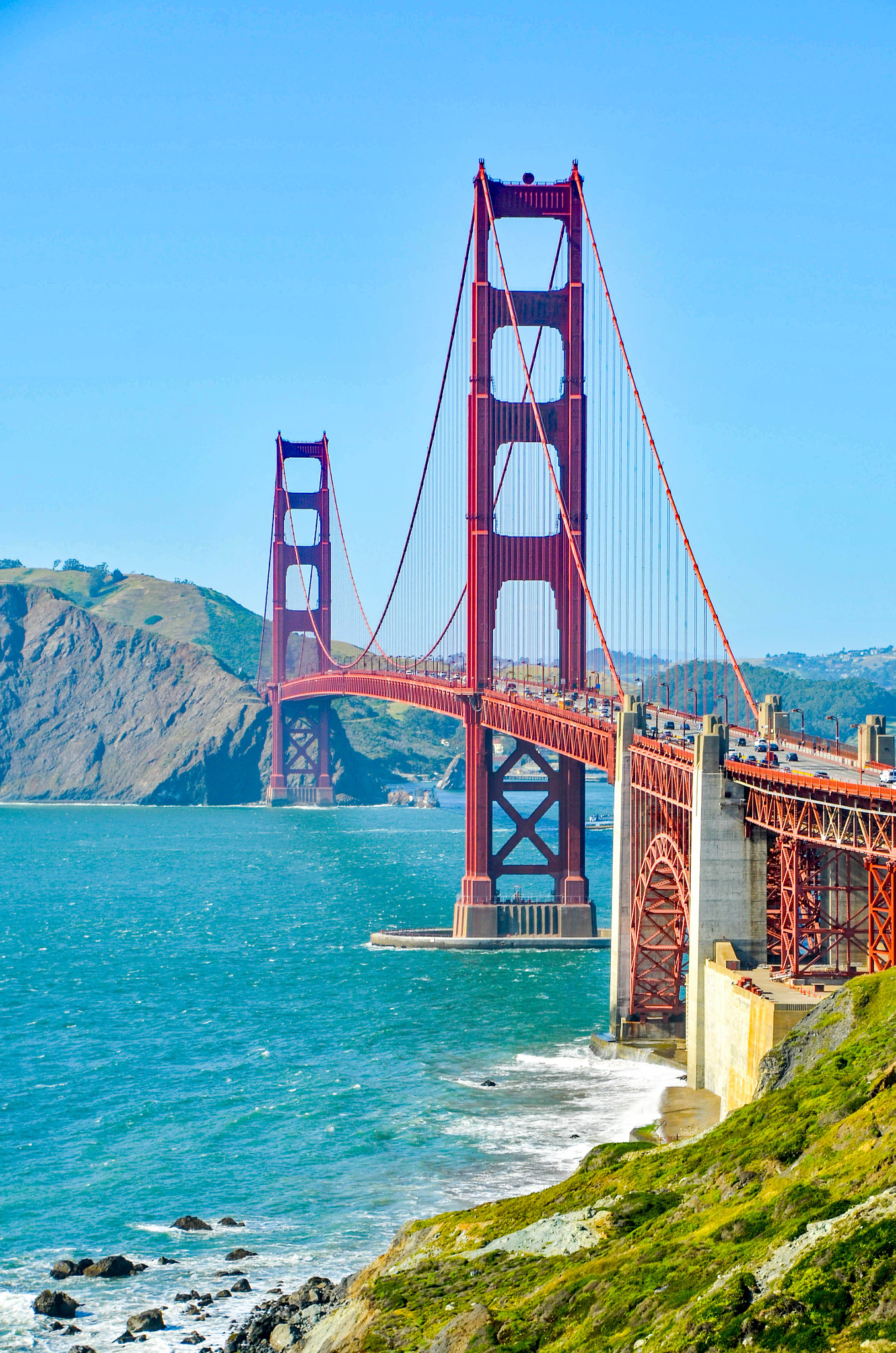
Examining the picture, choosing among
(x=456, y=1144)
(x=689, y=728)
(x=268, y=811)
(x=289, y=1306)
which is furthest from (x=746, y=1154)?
(x=268, y=811)

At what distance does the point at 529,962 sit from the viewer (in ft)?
210

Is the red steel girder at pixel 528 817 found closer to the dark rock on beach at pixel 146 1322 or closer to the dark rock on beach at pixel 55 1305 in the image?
the dark rock on beach at pixel 55 1305

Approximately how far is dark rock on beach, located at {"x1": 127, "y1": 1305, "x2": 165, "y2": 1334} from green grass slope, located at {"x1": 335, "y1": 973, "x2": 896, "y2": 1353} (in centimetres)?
422

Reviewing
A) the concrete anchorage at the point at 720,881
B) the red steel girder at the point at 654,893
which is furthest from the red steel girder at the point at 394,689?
the concrete anchorage at the point at 720,881

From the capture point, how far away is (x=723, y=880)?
38.6 meters

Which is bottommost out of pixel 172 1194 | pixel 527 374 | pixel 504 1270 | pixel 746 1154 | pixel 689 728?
pixel 172 1194

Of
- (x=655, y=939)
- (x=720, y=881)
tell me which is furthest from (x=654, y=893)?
(x=720, y=881)

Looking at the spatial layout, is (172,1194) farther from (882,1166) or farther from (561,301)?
(561,301)

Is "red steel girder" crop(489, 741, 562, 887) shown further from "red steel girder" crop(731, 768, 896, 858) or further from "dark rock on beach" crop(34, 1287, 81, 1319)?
"dark rock on beach" crop(34, 1287, 81, 1319)

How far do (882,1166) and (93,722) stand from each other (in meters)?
179

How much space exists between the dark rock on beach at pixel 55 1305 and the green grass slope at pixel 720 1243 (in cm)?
622

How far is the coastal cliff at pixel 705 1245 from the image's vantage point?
1717cm

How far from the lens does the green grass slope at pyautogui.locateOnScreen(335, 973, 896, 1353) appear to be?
A: 56.1 ft

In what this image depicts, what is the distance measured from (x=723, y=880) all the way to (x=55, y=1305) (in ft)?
57.8
